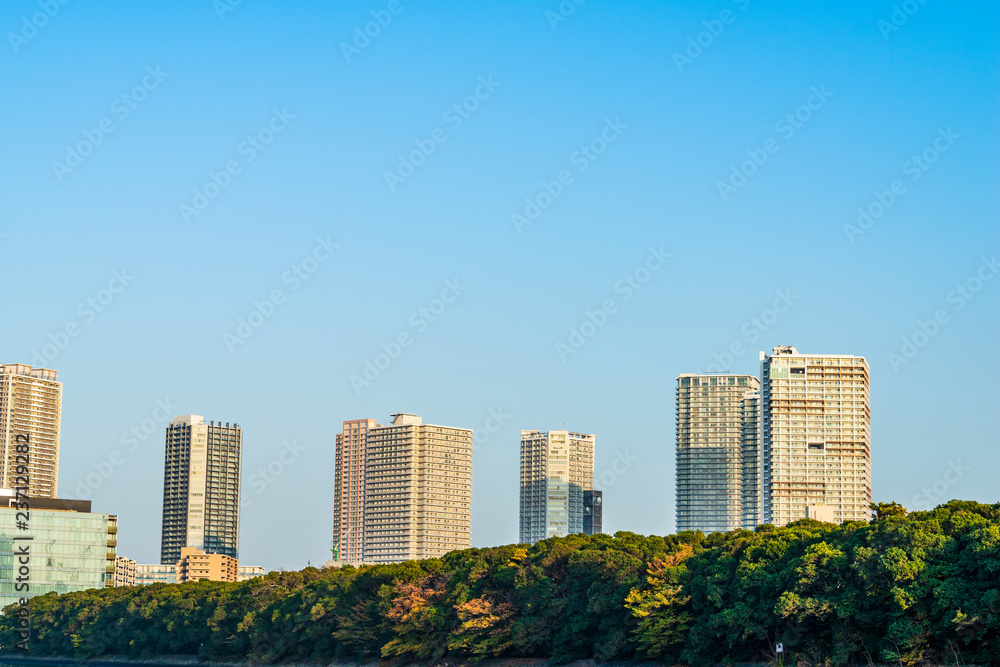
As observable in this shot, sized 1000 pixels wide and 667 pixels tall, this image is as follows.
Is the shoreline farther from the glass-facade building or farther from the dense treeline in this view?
the glass-facade building

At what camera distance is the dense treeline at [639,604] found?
55.2 metres

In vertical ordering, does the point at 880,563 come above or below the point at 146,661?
above

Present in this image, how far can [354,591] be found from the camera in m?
85.4

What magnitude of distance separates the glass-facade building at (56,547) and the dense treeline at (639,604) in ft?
89.9

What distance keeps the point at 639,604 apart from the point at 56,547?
87.4 metres

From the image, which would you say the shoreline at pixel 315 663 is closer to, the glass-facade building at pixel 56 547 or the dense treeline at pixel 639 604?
the dense treeline at pixel 639 604

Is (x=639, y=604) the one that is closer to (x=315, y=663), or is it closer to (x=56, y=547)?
(x=315, y=663)

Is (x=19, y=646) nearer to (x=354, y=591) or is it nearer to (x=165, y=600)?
(x=165, y=600)

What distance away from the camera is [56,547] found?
132 metres

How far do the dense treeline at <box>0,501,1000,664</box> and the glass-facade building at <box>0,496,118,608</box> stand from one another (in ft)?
89.9

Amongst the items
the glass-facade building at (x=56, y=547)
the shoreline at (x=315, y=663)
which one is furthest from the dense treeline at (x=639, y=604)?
the glass-facade building at (x=56, y=547)

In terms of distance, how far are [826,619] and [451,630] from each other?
26.6 meters

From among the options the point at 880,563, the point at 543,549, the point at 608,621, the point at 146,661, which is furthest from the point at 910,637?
the point at 146,661

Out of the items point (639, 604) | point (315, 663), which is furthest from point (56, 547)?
point (639, 604)
